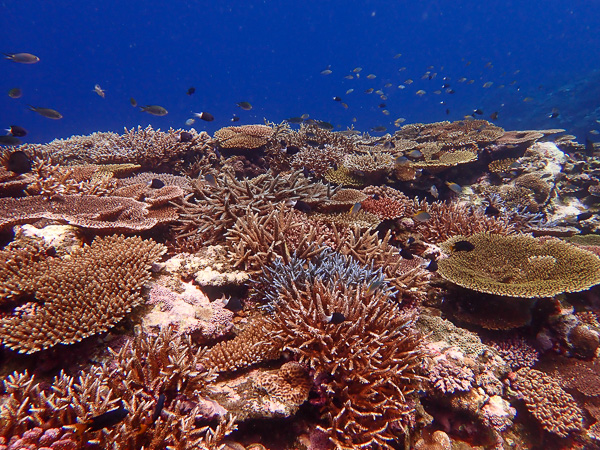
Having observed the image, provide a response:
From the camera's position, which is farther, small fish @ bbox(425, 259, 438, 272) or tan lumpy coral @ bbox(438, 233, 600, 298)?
small fish @ bbox(425, 259, 438, 272)

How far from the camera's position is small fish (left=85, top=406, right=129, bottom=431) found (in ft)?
6.85

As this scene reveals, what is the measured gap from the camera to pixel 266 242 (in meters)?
4.33

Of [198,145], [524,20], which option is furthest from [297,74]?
[198,145]

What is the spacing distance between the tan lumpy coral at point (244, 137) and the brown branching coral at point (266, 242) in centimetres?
447

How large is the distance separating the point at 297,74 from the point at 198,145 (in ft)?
447

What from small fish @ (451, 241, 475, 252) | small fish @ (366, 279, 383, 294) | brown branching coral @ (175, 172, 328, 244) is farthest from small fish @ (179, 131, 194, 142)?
small fish @ (451, 241, 475, 252)

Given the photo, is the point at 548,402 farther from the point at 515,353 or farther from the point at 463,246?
the point at 463,246

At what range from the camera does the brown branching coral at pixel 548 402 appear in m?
4.18

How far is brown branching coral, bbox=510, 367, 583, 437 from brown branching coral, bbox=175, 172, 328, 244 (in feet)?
14.7

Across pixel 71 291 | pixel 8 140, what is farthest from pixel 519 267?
pixel 8 140

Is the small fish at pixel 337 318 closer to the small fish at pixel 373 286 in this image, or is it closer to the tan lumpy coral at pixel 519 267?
the small fish at pixel 373 286

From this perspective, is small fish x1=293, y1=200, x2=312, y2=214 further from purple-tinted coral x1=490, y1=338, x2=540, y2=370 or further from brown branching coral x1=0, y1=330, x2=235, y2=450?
purple-tinted coral x1=490, y1=338, x2=540, y2=370

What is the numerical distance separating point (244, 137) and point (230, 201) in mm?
4093

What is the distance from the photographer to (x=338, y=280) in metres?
3.74
